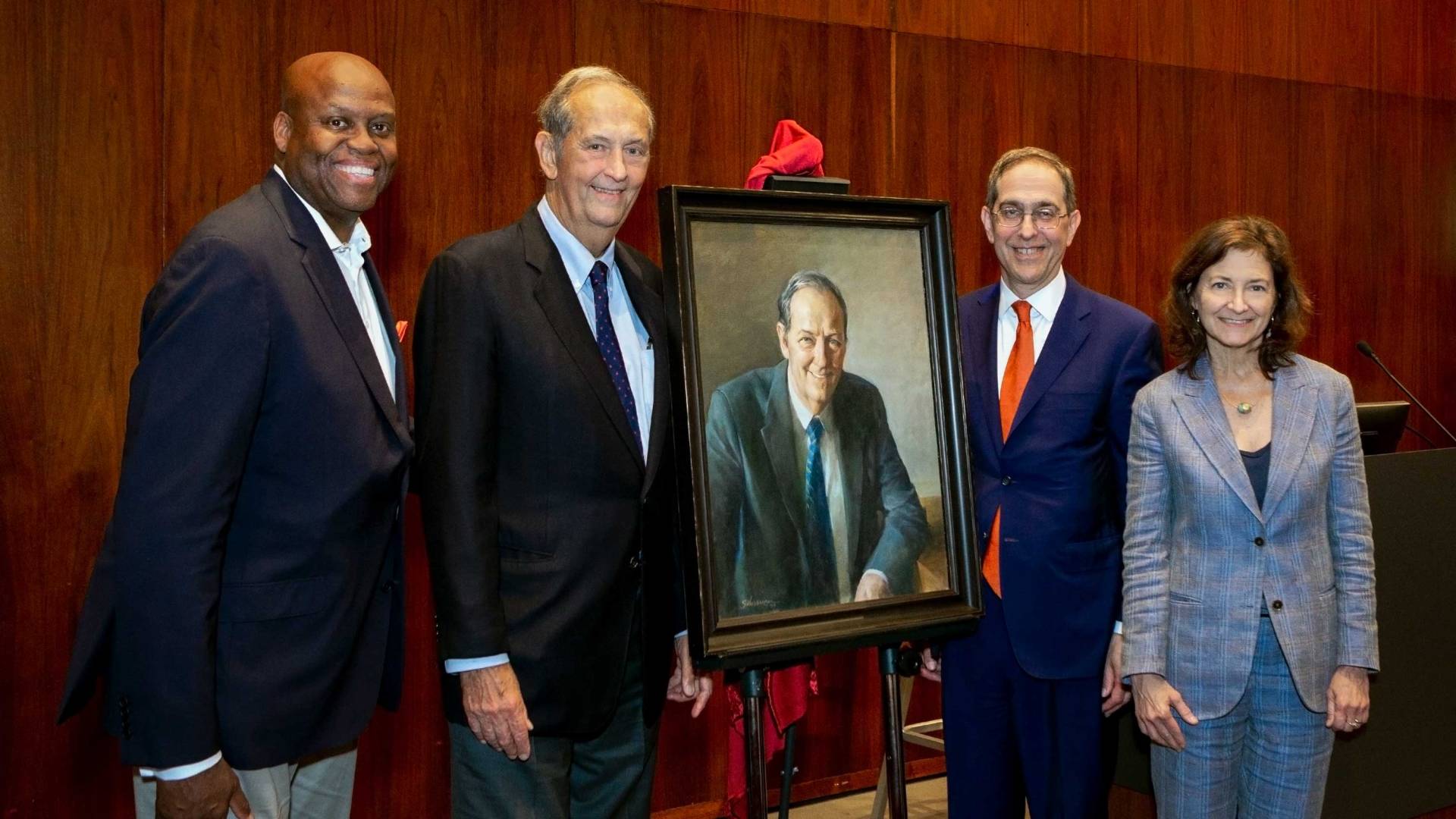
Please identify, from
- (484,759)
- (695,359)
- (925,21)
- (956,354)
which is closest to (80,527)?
(484,759)

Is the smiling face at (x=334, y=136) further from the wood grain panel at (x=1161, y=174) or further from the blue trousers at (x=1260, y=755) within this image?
the wood grain panel at (x=1161, y=174)

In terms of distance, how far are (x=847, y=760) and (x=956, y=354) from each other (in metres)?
2.56

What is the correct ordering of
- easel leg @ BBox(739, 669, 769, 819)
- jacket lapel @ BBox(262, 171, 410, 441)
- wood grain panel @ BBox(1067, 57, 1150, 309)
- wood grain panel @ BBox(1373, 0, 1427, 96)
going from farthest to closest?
1. wood grain panel @ BBox(1373, 0, 1427, 96)
2. wood grain panel @ BBox(1067, 57, 1150, 309)
3. easel leg @ BBox(739, 669, 769, 819)
4. jacket lapel @ BBox(262, 171, 410, 441)

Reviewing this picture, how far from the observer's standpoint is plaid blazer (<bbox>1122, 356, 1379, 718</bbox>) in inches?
83.0

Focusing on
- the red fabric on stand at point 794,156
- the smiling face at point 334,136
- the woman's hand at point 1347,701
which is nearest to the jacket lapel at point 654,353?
the red fabric on stand at point 794,156

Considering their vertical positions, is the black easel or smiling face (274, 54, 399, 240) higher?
smiling face (274, 54, 399, 240)

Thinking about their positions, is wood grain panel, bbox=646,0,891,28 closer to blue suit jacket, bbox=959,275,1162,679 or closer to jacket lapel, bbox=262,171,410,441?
blue suit jacket, bbox=959,275,1162,679

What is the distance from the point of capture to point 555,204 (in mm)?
1977

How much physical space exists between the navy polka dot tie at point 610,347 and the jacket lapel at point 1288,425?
1163 millimetres

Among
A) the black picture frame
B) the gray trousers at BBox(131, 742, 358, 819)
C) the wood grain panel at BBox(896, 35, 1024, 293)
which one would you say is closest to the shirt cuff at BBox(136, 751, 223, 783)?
the gray trousers at BBox(131, 742, 358, 819)

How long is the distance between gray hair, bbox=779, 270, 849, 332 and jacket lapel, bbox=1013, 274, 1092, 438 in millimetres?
450

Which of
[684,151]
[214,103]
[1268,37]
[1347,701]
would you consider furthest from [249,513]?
[1268,37]

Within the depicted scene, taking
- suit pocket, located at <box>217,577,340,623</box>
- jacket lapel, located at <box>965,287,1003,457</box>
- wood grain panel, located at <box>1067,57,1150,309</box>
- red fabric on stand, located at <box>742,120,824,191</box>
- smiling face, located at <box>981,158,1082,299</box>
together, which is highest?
wood grain panel, located at <box>1067,57,1150,309</box>

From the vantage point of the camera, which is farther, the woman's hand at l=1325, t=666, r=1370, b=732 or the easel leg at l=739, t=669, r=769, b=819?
the woman's hand at l=1325, t=666, r=1370, b=732
